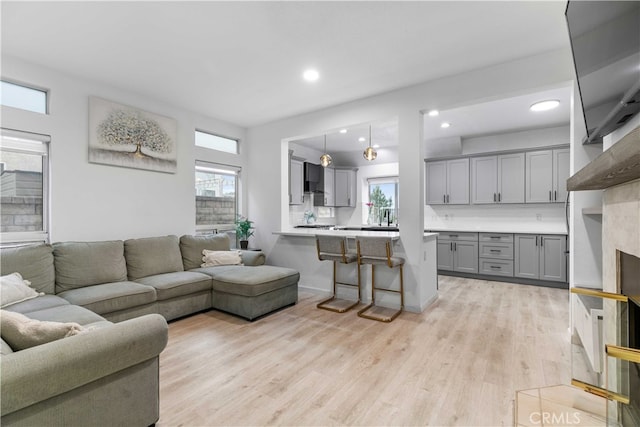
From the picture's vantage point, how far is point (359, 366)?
Result: 2.38m

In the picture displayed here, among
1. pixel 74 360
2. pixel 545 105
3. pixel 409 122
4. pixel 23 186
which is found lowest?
pixel 74 360

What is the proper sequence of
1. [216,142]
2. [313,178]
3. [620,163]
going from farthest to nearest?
[313,178]
[216,142]
[620,163]

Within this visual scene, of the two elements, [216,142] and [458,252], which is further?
[458,252]

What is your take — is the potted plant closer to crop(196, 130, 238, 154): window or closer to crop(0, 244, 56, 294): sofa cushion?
crop(196, 130, 238, 154): window

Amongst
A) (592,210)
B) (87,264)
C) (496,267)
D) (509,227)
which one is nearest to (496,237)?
(496,267)

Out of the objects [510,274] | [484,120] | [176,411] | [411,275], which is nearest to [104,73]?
[176,411]

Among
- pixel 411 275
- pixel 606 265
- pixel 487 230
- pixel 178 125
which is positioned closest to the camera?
pixel 606 265

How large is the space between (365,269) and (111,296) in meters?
2.84

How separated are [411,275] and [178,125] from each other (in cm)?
387

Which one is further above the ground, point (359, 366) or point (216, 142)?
point (216, 142)

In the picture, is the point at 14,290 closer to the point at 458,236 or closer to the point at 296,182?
the point at 296,182

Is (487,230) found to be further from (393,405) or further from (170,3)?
(170,3)

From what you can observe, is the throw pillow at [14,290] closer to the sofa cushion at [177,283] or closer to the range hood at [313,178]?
the sofa cushion at [177,283]

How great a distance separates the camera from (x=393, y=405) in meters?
1.90
